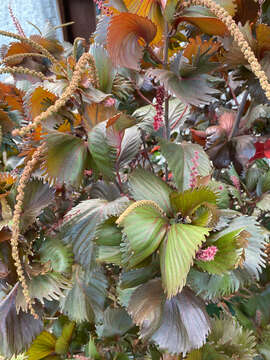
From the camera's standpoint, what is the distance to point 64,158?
1.13ft

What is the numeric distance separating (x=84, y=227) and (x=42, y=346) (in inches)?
12.3

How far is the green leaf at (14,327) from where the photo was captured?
14.9 inches

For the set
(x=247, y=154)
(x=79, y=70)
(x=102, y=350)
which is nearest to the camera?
(x=79, y=70)

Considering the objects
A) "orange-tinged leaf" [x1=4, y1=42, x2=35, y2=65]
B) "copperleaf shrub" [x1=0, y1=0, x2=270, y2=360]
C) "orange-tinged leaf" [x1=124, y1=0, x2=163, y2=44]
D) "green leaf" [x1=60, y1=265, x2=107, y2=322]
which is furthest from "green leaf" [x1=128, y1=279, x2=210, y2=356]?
"orange-tinged leaf" [x1=4, y1=42, x2=35, y2=65]

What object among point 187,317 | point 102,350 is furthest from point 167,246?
point 102,350

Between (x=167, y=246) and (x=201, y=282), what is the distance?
11 cm

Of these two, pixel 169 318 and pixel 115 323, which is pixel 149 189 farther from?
pixel 115 323

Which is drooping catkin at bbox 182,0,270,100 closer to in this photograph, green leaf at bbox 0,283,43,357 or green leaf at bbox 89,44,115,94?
green leaf at bbox 89,44,115,94

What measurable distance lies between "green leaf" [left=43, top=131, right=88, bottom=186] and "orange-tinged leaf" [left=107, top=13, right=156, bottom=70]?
0.10m

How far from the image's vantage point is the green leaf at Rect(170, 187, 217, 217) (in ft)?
1.05

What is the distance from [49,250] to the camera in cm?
39

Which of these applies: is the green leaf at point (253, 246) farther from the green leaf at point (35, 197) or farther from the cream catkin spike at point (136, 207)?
the green leaf at point (35, 197)

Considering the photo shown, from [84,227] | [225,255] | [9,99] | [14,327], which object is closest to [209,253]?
[225,255]

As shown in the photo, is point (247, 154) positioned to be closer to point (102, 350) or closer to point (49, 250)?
point (49, 250)
